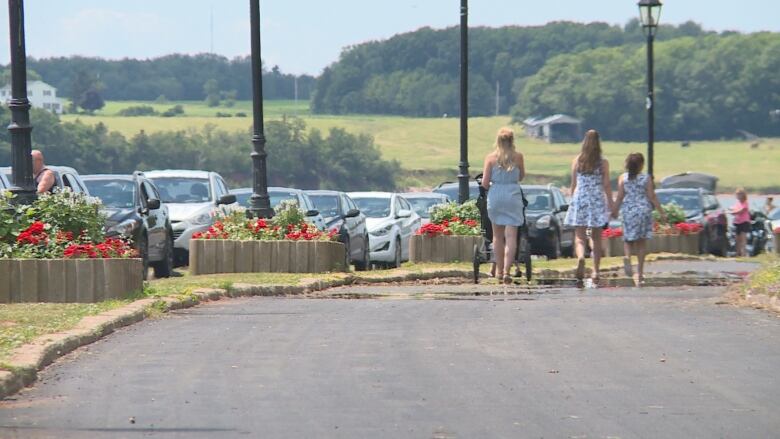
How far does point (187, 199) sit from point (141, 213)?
5803 millimetres

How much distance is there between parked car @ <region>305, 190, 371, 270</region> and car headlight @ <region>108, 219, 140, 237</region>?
18.4 ft

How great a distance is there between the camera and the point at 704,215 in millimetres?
39844

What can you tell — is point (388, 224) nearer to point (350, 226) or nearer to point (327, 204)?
point (327, 204)

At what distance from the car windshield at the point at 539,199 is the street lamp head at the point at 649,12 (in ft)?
15.4

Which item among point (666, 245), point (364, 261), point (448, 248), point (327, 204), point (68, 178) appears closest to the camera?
point (68, 178)

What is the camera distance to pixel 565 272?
24.4 meters

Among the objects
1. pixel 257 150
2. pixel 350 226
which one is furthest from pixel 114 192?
pixel 350 226

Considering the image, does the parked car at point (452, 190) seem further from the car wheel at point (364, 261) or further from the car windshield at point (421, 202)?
the car wheel at point (364, 261)

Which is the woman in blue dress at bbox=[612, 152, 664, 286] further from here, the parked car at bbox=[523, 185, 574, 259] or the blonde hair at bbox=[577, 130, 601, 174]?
the parked car at bbox=[523, 185, 574, 259]

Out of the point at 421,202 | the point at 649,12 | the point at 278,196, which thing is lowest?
the point at 421,202

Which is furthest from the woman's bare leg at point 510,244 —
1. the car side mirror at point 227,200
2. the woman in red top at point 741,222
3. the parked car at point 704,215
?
the woman in red top at point 741,222

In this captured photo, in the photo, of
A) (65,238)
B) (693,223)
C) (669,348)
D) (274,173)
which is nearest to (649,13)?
(693,223)

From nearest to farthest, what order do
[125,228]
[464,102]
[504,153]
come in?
1. [504,153]
2. [125,228]
3. [464,102]

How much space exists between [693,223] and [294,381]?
2865 centimetres
